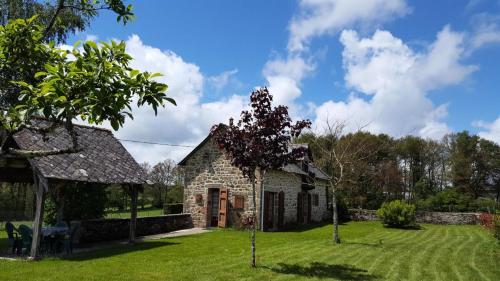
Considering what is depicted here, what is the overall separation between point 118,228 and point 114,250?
3591 mm

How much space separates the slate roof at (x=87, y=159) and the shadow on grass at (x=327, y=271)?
20.0 ft

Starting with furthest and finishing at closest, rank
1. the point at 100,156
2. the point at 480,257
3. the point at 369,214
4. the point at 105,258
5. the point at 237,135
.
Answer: the point at 369,214
the point at 100,156
the point at 480,257
the point at 105,258
the point at 237,135

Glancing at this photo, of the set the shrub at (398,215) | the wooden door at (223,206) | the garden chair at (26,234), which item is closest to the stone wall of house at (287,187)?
the wooden door at (223,206)

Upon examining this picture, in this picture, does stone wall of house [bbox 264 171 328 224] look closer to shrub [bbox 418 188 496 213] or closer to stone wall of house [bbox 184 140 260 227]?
stone wall of house [bbox 184 140 260 227]

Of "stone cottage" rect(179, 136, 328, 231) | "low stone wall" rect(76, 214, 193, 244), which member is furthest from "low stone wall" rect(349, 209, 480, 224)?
"low stone wall" rect(76, 214, 193, 244)

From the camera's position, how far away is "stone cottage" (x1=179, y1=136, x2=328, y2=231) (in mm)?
21297

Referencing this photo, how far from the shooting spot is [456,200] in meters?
33.9

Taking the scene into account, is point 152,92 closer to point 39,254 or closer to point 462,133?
point 39,254

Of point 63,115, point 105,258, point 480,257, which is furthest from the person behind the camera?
point 480,257

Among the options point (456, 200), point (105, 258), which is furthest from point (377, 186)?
point (105, 258)

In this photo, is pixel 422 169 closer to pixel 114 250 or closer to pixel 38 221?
pixel 114 250

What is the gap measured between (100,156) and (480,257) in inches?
521

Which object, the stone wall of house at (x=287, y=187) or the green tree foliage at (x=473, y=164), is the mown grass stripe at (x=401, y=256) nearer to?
the stone wall of house at (x=287, y=187)

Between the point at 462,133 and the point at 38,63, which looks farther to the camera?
the point at 462,133
